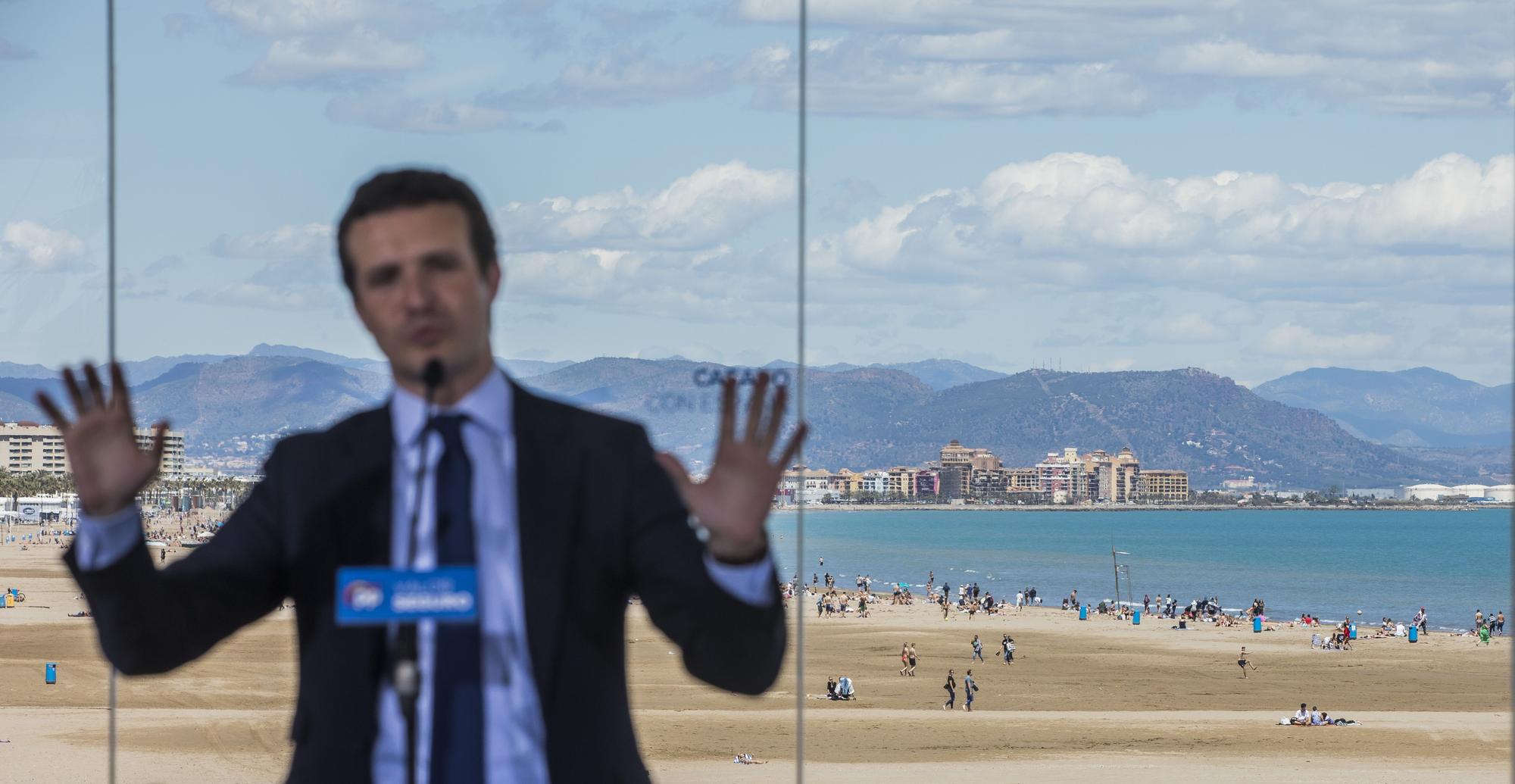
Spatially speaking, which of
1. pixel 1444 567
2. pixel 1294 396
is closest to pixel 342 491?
pixel 1444 567

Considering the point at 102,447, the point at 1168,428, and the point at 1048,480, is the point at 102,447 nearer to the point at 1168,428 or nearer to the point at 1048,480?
the point at 1168,428

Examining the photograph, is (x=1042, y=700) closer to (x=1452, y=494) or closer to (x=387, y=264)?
(x=387, y=264)

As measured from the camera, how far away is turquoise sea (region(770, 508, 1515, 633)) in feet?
116

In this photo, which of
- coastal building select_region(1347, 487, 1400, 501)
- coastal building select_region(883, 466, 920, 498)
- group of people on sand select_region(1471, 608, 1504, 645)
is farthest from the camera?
coastal building select_region(1347, 487, 1400, 501)

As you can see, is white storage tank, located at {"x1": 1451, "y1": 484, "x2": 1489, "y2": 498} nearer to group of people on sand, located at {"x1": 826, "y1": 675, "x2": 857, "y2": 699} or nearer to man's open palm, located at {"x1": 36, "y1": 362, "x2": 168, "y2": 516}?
group of people on sand, located at {"x1": 826, "y1": 675, "x2": 857, "y2": 699}

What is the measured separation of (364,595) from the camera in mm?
1119

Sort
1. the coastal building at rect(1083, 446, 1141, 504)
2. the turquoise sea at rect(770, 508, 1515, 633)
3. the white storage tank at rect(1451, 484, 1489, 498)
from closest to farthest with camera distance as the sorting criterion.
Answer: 1. the turquoise sea at rect(770, 508, 1515, 633)
2. the white storage tank at rect(1451, 484, 1489, 498)
3. the coastal building at rect(1083, 446, 1141, 504)

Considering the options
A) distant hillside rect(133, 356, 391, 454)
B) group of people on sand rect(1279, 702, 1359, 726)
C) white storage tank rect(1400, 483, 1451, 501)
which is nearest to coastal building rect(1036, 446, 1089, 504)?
white storage tank rect(1400, 483, 1451, 501)

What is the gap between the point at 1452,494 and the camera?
55125 mm

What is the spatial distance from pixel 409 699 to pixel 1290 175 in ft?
180

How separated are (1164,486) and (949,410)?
127 feet

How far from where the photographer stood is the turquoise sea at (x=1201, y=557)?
35219 millimetres

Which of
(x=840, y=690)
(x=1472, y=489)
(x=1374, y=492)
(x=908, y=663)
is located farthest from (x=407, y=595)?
(x=1374, y=492)

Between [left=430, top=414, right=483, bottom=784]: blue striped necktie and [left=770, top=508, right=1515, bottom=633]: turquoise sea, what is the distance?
1865 cm
